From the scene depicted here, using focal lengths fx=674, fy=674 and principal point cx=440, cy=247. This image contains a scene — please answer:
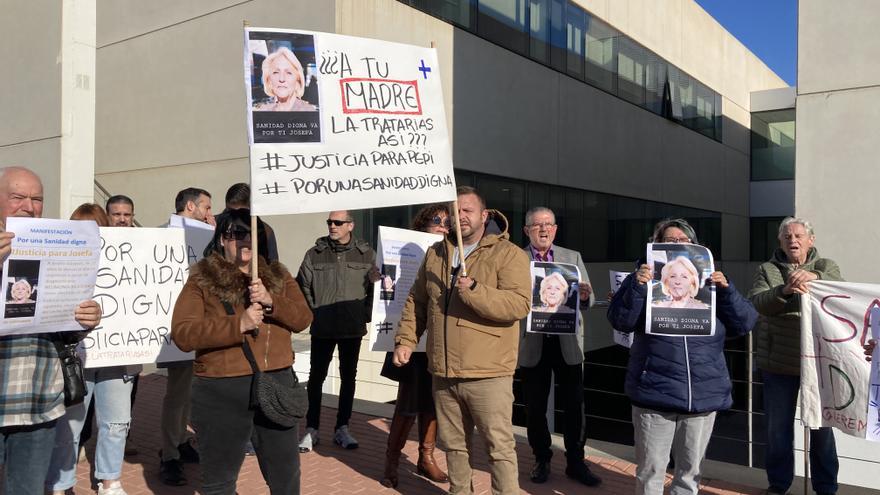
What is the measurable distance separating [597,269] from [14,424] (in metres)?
17.0

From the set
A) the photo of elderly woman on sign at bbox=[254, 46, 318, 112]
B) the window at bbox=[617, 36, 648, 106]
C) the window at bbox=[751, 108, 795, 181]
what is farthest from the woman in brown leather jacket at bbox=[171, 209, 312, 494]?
the window at bbox=[751, 108, 795, 181]

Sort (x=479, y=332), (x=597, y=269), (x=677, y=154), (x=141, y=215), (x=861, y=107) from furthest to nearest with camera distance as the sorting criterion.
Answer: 1. (x=677, y=154)
2. (x=597, y=269)
3. (x=141, y=215)
4. (x=861, y=107)
5. (x=479, y=332)

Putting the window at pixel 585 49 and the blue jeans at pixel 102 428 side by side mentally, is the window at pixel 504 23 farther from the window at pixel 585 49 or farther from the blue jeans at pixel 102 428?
the blue jeans at pixel 102 428

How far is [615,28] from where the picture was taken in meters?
19.3

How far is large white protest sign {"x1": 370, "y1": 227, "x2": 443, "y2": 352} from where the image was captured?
5434 millimetres

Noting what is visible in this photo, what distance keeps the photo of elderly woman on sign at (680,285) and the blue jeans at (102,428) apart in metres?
3.59

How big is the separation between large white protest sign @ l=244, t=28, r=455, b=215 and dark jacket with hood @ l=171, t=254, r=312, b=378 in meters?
0.39

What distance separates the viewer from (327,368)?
5953 millimetres

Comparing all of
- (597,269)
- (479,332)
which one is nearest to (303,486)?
(479,332)

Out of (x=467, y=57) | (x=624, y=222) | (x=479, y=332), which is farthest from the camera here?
(x=624, y=222)

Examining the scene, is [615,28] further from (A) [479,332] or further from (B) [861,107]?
(A) [479,332]

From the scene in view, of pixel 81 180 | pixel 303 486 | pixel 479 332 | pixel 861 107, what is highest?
pixel 861 107

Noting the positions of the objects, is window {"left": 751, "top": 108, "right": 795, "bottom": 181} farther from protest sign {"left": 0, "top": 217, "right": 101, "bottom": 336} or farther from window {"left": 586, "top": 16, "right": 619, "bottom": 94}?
protest sign {"left": 0, "top": 217, "right": 101, "bottom": 336}

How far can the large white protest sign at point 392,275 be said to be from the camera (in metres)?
5.43
